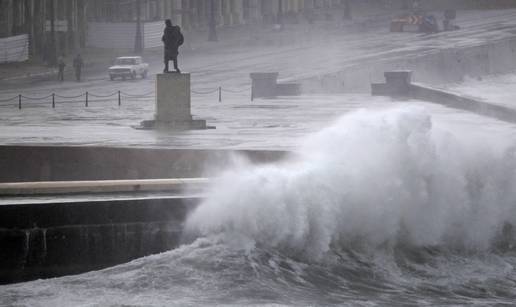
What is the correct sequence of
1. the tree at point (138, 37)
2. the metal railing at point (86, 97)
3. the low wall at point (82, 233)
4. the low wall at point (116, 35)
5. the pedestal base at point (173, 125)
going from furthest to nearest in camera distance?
1. the low wall at point (116, 35)
2. the tree at point (138, 37)
3. the metal railing at point (86, 97)
4. the pedestal base at point (173, 125)
5. the low wall at point (82, 233)

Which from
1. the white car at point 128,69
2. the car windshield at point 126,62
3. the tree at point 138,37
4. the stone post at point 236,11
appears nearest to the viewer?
the white car at point 128,69

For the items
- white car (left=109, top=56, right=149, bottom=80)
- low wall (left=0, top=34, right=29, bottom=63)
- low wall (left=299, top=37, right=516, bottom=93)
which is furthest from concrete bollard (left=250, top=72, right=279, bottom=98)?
low wall (left=0, top=34, right=29, bottom=63)

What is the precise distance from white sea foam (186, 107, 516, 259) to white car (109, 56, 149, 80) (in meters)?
33.7

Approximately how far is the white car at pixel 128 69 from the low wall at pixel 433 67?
9.05m

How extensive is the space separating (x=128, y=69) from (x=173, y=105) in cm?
2555

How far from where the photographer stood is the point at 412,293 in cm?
1634

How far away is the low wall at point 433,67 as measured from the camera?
161 ft

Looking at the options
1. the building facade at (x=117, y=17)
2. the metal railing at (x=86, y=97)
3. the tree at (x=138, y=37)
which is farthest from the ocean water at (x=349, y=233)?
the tree at (x=138, y=37)

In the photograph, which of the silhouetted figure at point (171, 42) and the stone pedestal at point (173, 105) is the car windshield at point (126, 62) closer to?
the silhouetted figure at point (171, 42)

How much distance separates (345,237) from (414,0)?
8746 centimetres

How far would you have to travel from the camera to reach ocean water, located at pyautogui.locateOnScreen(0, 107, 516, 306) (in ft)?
52.2

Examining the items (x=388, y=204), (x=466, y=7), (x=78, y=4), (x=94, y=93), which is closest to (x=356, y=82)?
(x=94, y=93)

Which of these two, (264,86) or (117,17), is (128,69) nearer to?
(264,86)

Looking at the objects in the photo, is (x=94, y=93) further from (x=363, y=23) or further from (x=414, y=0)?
(x=414, y=0)
